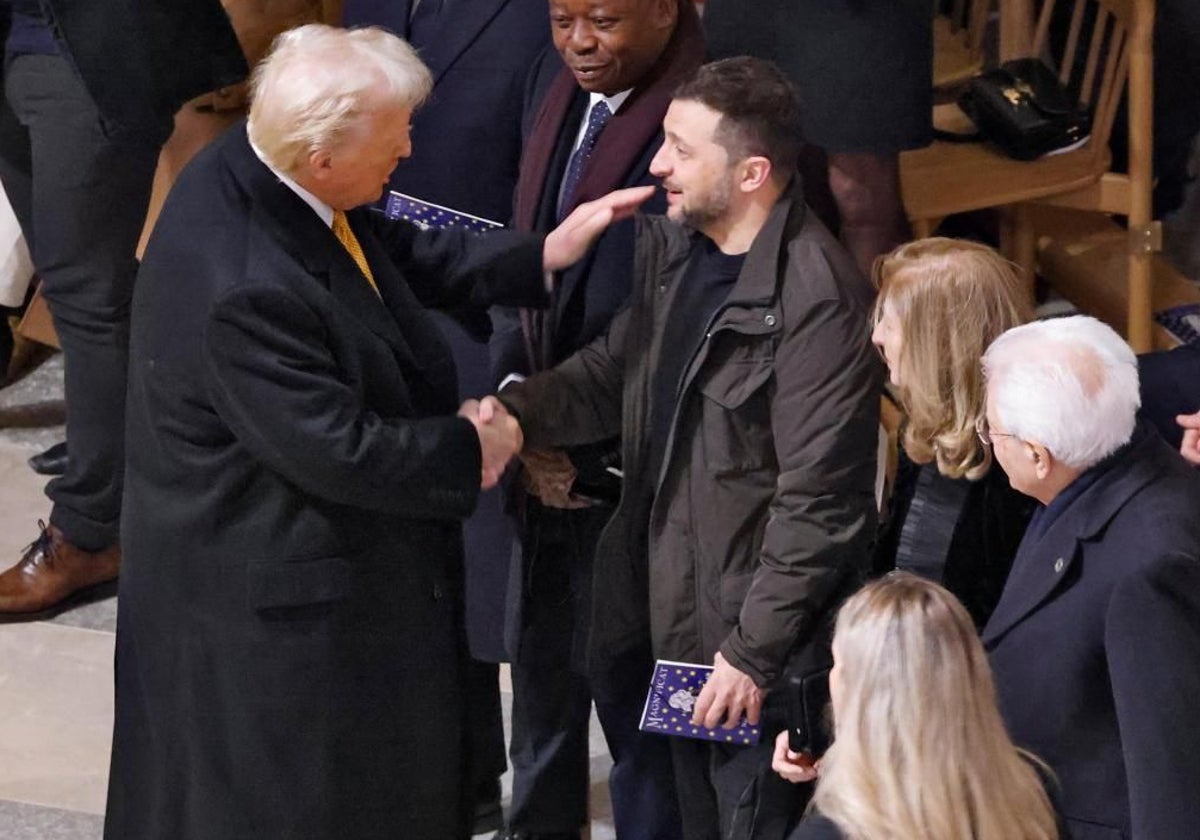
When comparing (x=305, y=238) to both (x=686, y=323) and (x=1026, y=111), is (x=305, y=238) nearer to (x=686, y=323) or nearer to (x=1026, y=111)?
(x=686, y=323)

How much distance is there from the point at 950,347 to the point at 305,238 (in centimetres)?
86

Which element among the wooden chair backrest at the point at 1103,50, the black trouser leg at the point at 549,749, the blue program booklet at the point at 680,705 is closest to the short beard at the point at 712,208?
the blue program booklet at the point at 680,705

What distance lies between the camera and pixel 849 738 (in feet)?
6.56

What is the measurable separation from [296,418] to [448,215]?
895 mm

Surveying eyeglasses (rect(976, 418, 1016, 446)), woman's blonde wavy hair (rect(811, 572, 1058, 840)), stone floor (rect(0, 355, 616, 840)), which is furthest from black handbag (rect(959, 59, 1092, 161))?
woman's blonde wavy hair (rect(811, 572, 1058, 840))

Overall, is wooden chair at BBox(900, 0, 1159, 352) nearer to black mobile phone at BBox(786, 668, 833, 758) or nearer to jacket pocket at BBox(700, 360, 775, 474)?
jacket pocket at BBox(700, 360, 775, 474)

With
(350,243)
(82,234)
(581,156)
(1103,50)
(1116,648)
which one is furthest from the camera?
(1103,50)

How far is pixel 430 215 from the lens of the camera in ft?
10.6

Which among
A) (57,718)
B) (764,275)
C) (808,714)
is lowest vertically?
(57,718)

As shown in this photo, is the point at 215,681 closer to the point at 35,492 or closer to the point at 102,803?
the point at 102,803

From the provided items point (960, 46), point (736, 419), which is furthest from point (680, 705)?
point (960, 46)

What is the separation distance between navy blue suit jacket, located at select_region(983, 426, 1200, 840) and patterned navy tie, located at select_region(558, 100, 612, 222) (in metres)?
1.01

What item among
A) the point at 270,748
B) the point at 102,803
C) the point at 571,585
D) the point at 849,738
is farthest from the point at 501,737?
the point at 849,738

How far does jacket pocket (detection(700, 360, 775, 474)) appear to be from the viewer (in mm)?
2637
